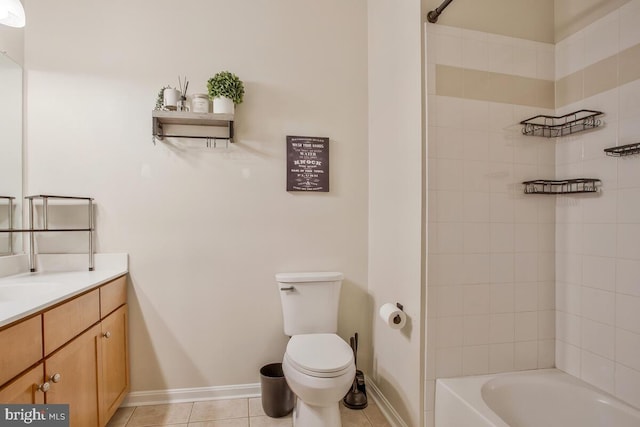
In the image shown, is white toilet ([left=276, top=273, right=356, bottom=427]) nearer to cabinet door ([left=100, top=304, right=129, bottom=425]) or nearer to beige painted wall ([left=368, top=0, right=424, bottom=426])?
beige painted wall ([left=368, top=0, right=424, bottom=426])

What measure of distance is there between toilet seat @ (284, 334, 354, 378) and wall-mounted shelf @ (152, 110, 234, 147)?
1319 millimetres

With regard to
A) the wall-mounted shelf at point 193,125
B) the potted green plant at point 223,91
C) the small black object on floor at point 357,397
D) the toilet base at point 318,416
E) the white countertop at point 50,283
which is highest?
the potted green plant at point 223,91

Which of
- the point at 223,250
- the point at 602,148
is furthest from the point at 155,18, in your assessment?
the point at 602,148

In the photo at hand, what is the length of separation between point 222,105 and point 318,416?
1.82 meters

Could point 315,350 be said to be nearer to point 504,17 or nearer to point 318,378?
point 318,378

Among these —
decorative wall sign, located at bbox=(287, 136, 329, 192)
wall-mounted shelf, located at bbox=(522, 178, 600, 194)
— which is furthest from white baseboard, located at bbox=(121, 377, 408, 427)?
wall-mounted shelf, located at bbox=(522, 178, 600, 194)

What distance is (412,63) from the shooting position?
1642 millimetres

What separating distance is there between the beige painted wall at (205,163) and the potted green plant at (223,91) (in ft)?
0.51

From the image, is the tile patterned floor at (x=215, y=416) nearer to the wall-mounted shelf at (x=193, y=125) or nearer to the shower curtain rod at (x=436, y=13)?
the wall-mounted shelf at (x=193, y=125)

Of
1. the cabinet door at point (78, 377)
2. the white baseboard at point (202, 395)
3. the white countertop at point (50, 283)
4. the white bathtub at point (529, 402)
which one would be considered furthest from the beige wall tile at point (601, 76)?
the cabinet door at point (78, 377)

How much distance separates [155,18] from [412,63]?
5.34 feet

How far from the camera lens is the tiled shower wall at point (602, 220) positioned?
4.43 ft

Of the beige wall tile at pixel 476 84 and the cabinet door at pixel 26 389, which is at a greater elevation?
the beige wall tile at pixel 476 84

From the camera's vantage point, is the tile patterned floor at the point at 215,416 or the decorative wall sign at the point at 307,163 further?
the decorative wall sign at the point at 307,163
